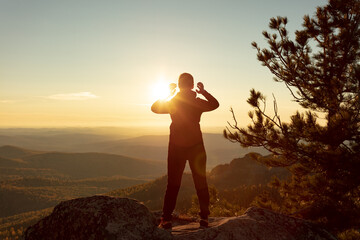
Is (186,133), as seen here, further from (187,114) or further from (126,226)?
(126,226)

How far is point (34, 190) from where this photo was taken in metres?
117

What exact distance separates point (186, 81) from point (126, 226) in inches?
110

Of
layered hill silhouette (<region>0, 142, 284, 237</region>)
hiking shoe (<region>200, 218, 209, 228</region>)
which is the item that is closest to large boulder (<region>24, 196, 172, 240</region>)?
hiking shoe (<region>200, 218, 209, 228</region>)

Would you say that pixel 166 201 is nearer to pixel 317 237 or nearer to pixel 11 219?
pixel 317 237

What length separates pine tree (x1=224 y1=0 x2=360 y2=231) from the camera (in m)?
6.95

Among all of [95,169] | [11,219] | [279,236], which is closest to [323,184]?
[279,236]

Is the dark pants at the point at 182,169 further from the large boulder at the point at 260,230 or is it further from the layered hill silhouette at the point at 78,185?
the layered hill silhouette at the point at 78,185

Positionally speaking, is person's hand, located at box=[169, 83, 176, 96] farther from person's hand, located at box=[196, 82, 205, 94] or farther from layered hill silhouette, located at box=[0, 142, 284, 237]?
layered hill silhouette, located at box=[0, 142, 284, 237]

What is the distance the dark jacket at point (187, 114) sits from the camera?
16.1 feet

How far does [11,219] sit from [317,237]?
102046 millimetres

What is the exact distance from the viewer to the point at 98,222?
3904mm

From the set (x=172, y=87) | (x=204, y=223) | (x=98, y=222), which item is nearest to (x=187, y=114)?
(x=172, y=87)

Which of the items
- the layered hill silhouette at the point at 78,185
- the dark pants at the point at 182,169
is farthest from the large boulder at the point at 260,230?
the layered hill silhouette at the point at 78,185

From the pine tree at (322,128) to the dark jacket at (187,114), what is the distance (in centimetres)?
283
